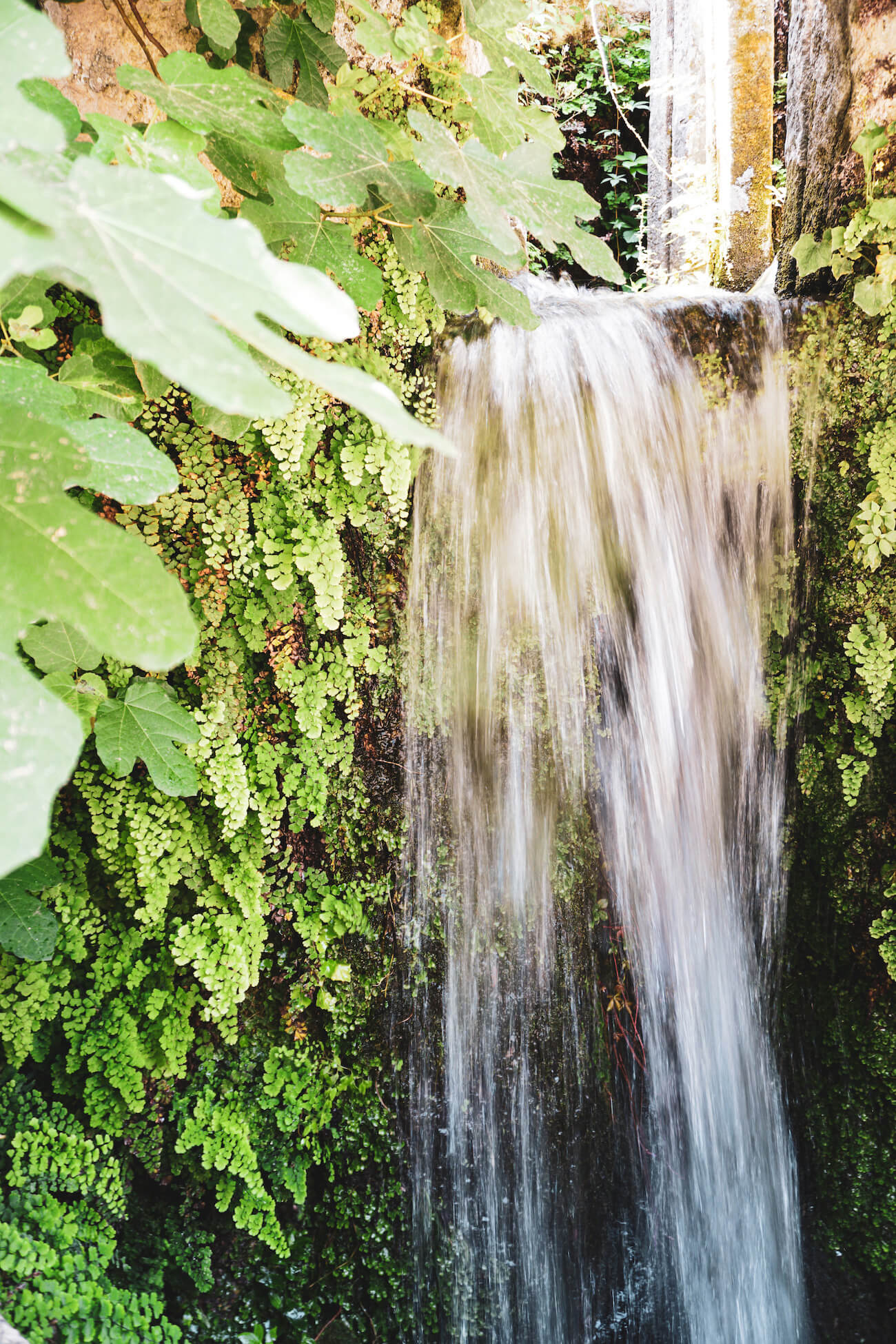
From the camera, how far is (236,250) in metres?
0.38

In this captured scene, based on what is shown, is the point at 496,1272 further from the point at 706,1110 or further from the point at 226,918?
the point at 226,918

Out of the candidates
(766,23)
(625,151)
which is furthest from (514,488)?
(625,151)

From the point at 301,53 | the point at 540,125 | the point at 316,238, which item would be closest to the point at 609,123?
the point at 301,53

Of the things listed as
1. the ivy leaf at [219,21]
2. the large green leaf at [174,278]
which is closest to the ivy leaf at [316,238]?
the ivy leaf at [219,21]

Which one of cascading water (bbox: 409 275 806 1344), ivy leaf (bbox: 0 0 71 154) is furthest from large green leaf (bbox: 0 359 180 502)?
cascading water (bbox: 409 275 806 1344)

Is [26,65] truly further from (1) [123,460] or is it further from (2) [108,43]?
(2) [108,43]

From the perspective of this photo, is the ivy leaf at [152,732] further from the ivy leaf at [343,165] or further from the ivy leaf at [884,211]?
the ivy leaf at [884,211]

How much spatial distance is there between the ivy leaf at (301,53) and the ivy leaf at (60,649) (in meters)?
1.40

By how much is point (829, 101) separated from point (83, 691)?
11.0ft

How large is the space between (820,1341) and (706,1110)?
100 cm

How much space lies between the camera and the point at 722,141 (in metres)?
5.80

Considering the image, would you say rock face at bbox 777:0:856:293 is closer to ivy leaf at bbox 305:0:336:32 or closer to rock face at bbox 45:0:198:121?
ivy leaf at bbox 305:0:336:32

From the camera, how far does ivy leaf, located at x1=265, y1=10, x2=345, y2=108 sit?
1.92 meters

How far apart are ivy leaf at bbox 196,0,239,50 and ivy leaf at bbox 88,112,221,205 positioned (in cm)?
59
